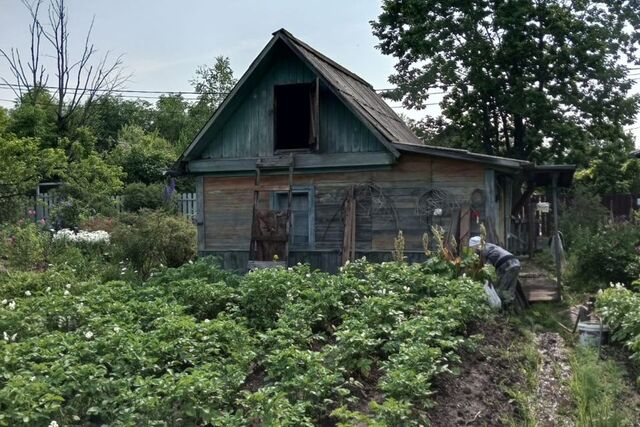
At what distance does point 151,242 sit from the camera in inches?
517

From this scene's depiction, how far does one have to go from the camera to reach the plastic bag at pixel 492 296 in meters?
8.20

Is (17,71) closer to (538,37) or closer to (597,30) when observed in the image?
(538,37)

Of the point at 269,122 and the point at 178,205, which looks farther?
the point at 178,205

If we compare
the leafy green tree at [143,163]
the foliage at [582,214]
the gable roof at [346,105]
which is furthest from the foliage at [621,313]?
the leafy green tree at [143,163]

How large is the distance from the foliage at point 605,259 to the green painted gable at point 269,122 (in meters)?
4.46

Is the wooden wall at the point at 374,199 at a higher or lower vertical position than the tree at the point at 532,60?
lower

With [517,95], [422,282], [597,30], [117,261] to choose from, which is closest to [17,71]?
[117,261]

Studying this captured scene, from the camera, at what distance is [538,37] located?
2194 cm

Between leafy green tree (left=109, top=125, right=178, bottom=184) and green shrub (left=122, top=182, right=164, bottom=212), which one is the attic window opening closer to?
green shrub (left=122, top=182, right=164, bottom=212)

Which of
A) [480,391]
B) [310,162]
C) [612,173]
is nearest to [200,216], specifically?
[310,162]

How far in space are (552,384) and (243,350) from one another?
9.80 ft

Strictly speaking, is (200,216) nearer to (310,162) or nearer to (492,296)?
(310,162)

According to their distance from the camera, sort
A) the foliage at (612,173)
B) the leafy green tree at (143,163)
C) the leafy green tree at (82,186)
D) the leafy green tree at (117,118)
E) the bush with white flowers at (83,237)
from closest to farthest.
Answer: the bush with white flowers at (83,237), the leafy green tree at (82,186), the foliage at (612,173), the leafy green tree at (143,163), the leafy green tree at (117,118)

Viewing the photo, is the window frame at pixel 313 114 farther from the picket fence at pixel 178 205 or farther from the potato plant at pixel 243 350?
the picket fence at pixel 178 205
